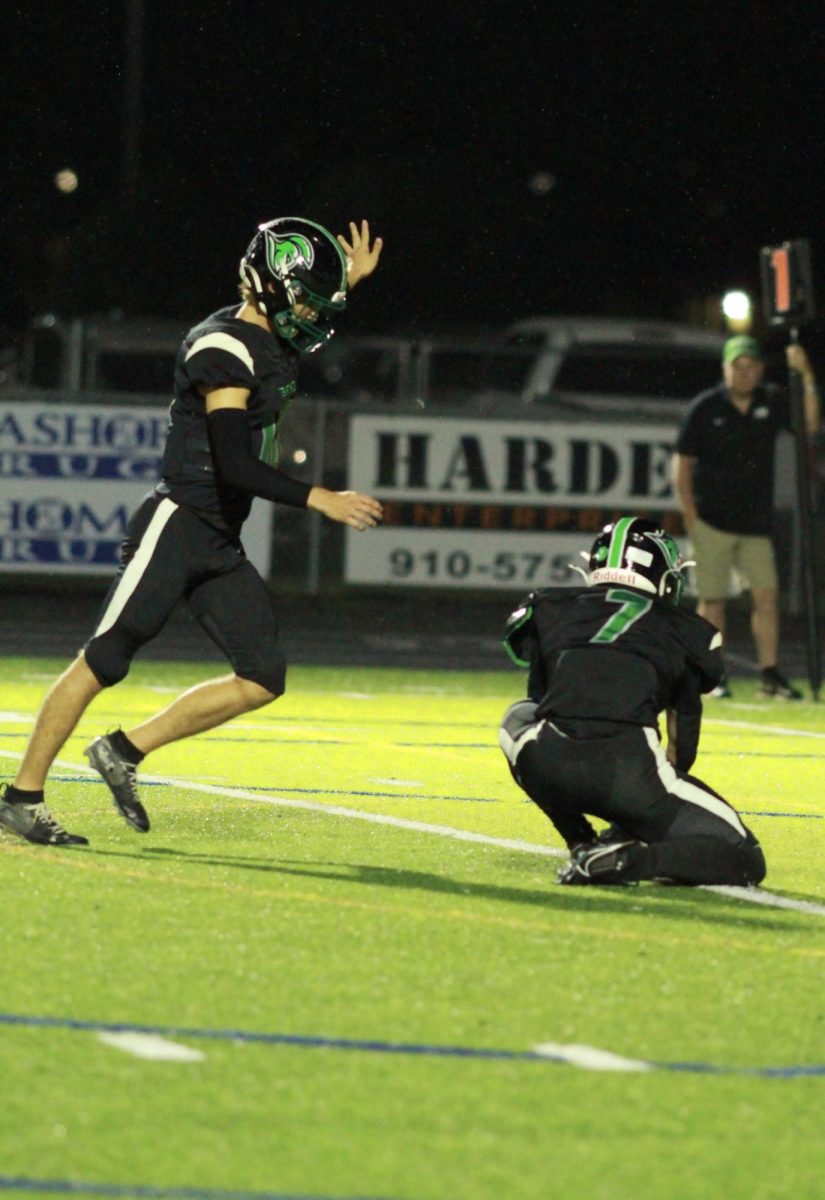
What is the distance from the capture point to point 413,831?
915 cm

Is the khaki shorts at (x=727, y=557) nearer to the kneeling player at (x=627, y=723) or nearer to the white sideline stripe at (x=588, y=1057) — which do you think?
the kneeling player at (x=627, y=723)

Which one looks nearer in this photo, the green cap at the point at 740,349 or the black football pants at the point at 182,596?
the black football pants at the point at 182,596

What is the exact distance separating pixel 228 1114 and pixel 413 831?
418 centimetres

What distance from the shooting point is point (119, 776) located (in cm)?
867

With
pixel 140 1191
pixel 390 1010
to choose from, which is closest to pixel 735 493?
pixel 390 1010

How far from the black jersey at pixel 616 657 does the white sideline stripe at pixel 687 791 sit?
8cm

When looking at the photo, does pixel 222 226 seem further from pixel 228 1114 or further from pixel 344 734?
pixel 228 1114

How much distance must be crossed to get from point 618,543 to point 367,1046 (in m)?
2.82

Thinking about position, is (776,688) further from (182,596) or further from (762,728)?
(182,596)

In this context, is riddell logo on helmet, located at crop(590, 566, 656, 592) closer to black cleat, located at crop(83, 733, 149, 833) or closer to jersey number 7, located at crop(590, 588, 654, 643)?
jersey number 7, located at crop(590, 588, 654, 643)

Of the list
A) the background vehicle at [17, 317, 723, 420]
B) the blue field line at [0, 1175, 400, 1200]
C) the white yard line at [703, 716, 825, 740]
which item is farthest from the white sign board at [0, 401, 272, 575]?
the blue field line at [0, 1175, 400, 1200]

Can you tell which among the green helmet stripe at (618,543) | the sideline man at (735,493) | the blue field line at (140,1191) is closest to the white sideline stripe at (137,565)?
the green helmet stripe at (618,543)

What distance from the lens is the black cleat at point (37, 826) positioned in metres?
8.32

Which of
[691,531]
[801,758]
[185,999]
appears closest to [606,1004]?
[185,999]
